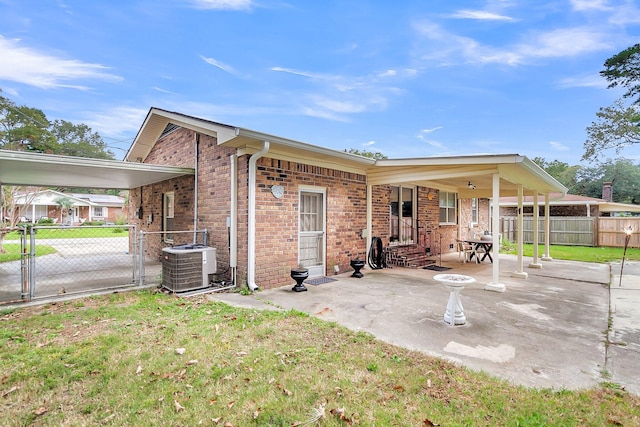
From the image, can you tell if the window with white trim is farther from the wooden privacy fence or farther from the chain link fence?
the wooden privacy fence

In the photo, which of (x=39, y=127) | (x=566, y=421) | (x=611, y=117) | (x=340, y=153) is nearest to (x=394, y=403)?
(x=566, y=421)

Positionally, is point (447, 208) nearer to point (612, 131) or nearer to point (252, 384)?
point (252, 384)

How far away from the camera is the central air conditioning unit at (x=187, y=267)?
5.79 m

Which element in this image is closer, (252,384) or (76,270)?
(252,384)

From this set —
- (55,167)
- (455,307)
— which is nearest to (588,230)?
(455,307)

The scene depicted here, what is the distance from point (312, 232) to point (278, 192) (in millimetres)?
1421

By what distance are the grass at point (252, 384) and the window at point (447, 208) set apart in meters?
9.87

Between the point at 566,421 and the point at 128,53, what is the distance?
2063 centimetres

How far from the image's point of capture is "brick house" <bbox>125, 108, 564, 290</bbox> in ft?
20.1

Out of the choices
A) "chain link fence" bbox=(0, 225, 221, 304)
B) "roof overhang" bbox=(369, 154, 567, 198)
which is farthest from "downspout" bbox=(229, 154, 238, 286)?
"roof overhang" bbox=(369, 154, 567, 198)

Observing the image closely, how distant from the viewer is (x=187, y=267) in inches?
231

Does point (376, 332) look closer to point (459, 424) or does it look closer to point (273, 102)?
point (459, 424)

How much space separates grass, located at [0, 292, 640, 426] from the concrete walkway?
364mm

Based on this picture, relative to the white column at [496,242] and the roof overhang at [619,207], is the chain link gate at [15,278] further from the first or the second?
the roof overhang at [619,207]
